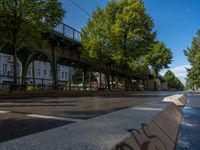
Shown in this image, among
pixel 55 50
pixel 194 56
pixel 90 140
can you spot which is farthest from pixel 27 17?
pixel 194 56

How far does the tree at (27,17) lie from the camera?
76.4 ft

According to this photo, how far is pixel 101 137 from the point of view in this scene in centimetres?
323

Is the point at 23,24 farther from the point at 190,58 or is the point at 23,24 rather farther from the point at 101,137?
the point at 190,58

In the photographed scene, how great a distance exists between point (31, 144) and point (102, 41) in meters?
36.4

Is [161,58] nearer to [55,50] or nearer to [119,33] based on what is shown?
[119,33]

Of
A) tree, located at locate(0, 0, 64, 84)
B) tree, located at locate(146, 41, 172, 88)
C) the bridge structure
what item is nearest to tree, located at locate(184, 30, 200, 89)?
tree, located at locate(146, 41, 172, 88)

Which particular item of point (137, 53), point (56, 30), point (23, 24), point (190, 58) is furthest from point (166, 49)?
point (23, 24)

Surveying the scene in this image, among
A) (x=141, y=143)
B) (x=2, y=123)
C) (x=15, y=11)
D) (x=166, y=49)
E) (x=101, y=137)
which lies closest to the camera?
(x=101, y=137)

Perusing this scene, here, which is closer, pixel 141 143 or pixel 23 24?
pixel 141 143

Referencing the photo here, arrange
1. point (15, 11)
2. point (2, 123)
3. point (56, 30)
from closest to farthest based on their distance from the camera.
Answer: point (2, 123), point (15, 11), point (56, 30)

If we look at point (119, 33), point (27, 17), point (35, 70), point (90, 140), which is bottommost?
point (90, 140)

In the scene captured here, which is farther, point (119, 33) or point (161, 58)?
point (161, 58)

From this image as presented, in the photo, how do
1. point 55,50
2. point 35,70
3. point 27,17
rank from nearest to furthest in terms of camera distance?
point 27,17
point 55,50
point 35,70

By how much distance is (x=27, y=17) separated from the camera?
2384cm
